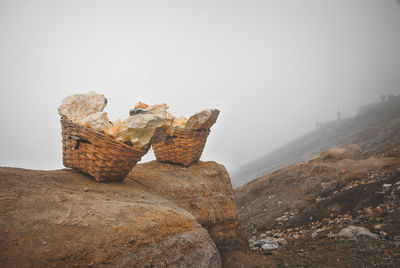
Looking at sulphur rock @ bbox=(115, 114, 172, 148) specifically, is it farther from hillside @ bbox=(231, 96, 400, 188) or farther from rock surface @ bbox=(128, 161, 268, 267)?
hillside @ bbox=(231, 96, 400, 188)

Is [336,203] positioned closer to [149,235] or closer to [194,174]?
[194,174]

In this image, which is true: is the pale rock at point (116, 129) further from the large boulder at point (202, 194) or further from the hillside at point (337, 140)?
the hillside at point (337, 140)

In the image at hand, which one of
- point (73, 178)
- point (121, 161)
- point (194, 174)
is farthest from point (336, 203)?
point (73, 178)

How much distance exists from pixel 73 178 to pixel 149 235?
105 centimetres

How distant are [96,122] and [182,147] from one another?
1502mm

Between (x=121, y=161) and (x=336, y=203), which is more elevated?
(x=121, y=161)

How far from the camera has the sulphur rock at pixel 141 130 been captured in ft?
6.12

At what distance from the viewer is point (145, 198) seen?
6.67 feet

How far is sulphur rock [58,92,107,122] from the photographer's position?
1973mm

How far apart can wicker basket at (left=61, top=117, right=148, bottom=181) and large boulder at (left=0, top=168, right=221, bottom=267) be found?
135 millimetres

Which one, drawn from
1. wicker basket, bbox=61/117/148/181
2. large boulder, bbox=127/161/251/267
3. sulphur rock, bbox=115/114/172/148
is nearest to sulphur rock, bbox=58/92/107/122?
wicker basket, bbox=61/117/148/181

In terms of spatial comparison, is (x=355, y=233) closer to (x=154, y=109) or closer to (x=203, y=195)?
(x=203, y=195)

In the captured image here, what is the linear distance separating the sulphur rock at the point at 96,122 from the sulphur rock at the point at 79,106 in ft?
0.56

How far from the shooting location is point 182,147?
3.11m
